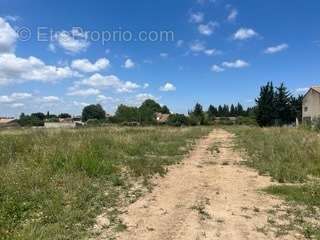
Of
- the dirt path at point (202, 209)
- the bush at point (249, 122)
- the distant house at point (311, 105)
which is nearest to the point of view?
the dirt path at point (202, 209)

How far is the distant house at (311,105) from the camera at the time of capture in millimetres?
47628

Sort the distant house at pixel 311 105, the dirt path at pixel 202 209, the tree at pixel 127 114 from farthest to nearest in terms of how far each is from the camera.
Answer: the tree at pixel 127 114
the distant house at pixel 311 105
the dirt path at pixel 202 209

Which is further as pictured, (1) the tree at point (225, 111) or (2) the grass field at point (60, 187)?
(1) the tree at point (225, 111)

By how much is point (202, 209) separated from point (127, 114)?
86482 mm

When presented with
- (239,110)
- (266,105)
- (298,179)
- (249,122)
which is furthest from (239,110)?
(298,179)

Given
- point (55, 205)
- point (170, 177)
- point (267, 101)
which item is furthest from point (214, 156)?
point (267, 101)

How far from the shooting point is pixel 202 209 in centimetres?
693

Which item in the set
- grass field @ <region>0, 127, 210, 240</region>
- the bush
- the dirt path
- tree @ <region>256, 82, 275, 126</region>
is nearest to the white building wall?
tree @ <region>256, 82, 275, 126</region>

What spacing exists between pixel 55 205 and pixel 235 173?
580cm

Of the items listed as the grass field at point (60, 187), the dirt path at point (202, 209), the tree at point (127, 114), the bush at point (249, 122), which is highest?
the tree at point (127, 114)

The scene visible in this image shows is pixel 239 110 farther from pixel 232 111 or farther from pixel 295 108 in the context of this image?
pixel 295 108

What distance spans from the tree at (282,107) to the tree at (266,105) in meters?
0.77

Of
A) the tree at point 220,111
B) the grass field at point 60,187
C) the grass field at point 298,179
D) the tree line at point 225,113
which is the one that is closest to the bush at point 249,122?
the tree line at point 225,113

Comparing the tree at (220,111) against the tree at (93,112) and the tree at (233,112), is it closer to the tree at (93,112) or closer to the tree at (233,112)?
the tree at (233,112)
